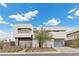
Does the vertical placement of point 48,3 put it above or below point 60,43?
above

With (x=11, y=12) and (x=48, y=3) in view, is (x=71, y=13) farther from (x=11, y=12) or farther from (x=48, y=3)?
(x=11, y=12)

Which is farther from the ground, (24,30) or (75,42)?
(24,30)

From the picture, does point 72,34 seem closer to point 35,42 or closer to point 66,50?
point 66,50

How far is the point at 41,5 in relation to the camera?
10547mm

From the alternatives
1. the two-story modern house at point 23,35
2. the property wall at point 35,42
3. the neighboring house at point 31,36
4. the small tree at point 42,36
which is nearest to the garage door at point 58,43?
the neighboring house at point 31,36

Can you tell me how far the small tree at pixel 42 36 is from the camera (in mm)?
10672

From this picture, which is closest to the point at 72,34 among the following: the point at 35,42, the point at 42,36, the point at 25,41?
the point at 42,36

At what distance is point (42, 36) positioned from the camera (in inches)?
422

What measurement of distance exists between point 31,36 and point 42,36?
0.78 ft

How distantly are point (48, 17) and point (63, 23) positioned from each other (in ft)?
1.12

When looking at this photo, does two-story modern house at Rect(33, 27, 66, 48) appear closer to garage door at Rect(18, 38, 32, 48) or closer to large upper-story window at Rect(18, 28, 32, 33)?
garage door at Rect(18, 38, 32, 48)

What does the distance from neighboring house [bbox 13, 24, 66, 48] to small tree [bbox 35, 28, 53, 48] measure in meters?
0.06

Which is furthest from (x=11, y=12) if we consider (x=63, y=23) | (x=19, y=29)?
(x=63, y=23)

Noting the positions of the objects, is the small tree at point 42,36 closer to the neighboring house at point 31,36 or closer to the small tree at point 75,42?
the neighboring house at point 31,36
